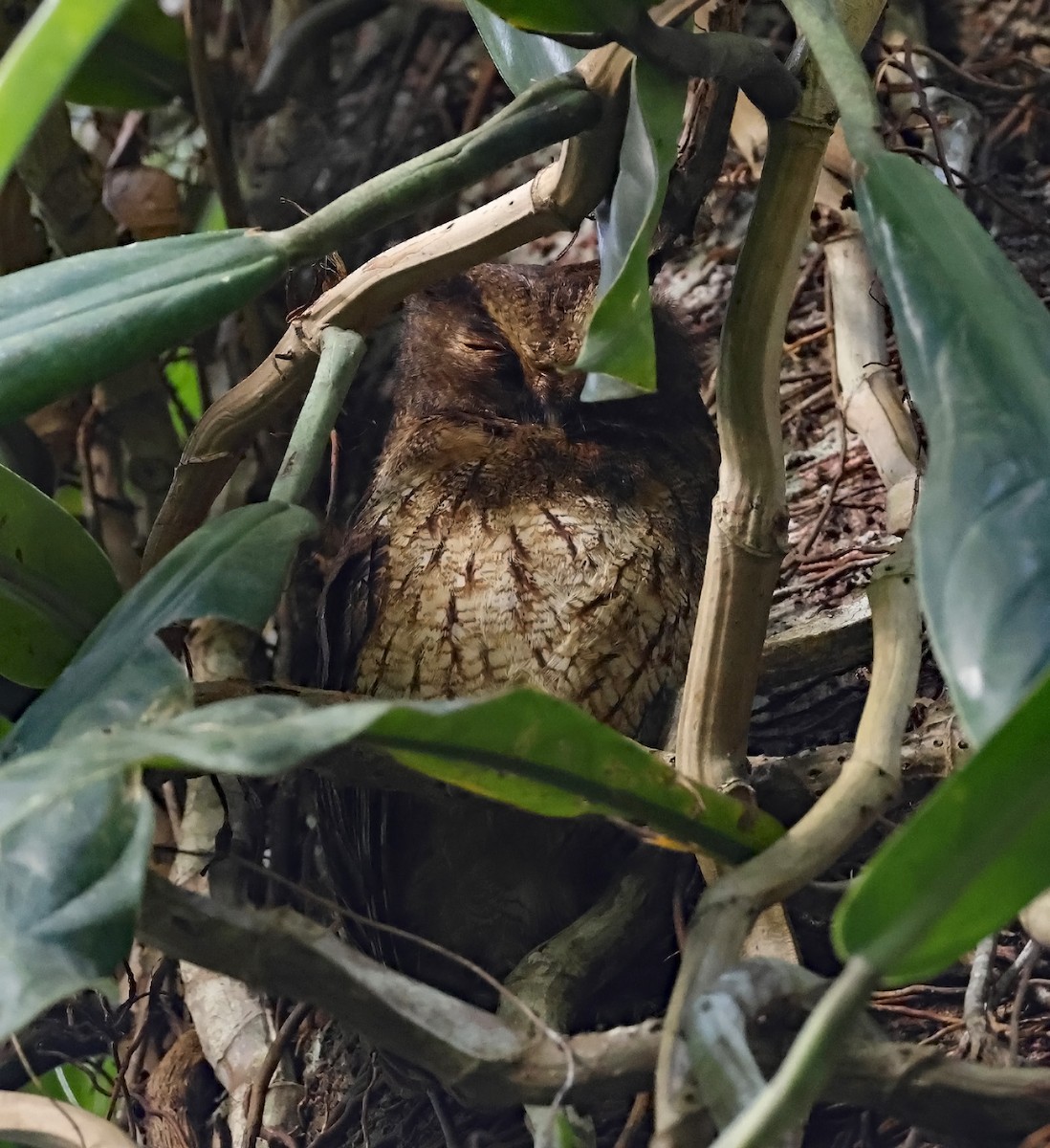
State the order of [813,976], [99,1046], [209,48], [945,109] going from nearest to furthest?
1. [813,976]
2. [99,1046]
3. [945,109]
4. [209,48]

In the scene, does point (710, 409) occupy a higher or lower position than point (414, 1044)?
higher

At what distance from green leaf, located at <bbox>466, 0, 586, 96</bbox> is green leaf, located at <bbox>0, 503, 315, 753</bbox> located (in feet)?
1.42

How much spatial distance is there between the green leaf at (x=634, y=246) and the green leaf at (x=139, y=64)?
1158 millimetres

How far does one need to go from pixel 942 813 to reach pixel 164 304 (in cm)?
59

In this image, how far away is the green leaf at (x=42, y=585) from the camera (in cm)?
99

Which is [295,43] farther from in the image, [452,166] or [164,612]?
[164,612]

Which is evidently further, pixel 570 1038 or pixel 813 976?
pixel 570 1038

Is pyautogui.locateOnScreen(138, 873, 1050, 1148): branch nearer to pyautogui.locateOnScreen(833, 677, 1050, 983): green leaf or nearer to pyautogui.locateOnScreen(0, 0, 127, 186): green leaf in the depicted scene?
pyautogui.locateOnScreen(833, 677, 1050, 983): green leaf

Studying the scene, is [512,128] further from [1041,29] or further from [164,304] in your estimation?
[1041,29]

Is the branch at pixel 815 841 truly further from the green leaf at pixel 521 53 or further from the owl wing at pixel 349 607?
the owl wing at pixel 349 607

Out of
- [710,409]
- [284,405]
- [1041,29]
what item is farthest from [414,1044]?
[1041,29]

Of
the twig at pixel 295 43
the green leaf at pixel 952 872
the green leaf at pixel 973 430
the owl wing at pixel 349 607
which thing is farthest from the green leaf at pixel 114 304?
the twig at pixel 295 43

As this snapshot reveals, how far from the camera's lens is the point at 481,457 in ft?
5.28

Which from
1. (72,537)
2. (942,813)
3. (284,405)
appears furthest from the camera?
(284,405)
